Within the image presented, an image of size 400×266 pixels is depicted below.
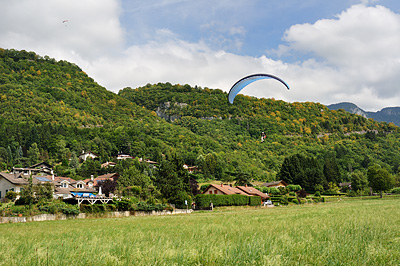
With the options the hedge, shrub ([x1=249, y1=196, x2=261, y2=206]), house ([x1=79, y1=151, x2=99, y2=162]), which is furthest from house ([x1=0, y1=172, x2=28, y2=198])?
house ([x1=79, y1=151, x2=99, y2=162])

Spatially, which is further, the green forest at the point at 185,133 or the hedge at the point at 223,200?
the green forest at the point at 185,133

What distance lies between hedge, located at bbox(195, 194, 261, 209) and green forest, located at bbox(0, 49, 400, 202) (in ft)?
101

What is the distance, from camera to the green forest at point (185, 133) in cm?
10519

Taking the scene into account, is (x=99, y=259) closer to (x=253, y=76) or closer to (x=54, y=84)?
(x=253, y=76)

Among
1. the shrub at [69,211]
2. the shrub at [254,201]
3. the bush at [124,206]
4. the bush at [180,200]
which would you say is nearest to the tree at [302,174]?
the shrub at [254,201]

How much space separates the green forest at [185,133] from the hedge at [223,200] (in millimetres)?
30681

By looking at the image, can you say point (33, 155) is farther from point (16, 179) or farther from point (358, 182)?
point (358, 182)

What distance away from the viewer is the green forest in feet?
345

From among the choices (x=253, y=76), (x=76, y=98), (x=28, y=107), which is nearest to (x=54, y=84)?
(x=76, y=98)

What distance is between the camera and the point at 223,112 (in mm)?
182375

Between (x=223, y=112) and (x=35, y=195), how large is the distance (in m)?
149


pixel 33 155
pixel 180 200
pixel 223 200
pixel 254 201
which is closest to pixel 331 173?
pixel 254 201

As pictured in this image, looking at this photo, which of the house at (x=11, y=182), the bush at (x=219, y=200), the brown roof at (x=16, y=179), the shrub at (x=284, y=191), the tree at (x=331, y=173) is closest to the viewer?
the bush at (x=219, y=200)

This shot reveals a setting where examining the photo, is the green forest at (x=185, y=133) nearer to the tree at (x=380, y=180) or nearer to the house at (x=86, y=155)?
the house at (x=86, y=155)
